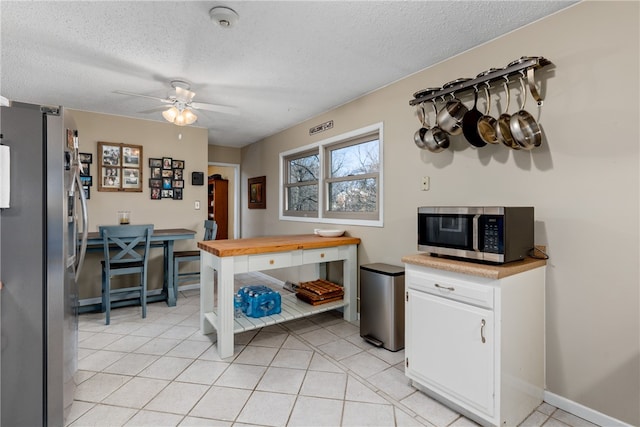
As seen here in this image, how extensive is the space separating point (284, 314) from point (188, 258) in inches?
68.3

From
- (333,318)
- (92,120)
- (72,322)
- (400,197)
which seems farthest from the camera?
(92,120)

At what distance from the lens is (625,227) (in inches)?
66.2

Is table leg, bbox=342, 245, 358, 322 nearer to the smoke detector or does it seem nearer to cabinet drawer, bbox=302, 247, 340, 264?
cabinet drawer, bbox=302, 247, 340, 264

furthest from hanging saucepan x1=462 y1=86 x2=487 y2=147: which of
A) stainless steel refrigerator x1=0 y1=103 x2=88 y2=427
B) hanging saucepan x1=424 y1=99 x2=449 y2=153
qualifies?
stainless steel refrigerator x1=0 y1=103 x2=88 y2=427

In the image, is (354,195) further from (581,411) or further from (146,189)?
(146,189)

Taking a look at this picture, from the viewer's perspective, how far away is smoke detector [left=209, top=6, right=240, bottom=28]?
185 centimetres

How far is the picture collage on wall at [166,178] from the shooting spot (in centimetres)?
425

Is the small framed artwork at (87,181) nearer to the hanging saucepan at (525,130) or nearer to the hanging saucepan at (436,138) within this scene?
the hanging saucepan at (436,138)

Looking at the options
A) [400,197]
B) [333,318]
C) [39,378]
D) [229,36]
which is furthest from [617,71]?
[39,378]

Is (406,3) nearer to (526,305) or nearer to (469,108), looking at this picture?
(469,108)

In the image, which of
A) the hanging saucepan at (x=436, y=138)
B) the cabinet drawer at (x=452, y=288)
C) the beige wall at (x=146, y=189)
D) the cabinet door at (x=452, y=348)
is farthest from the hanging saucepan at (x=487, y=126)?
the beige wall at (x=146, y=189)

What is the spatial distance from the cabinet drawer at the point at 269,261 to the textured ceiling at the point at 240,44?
5.20ft

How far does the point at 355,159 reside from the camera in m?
3.55

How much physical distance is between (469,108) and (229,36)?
5.96 feet
